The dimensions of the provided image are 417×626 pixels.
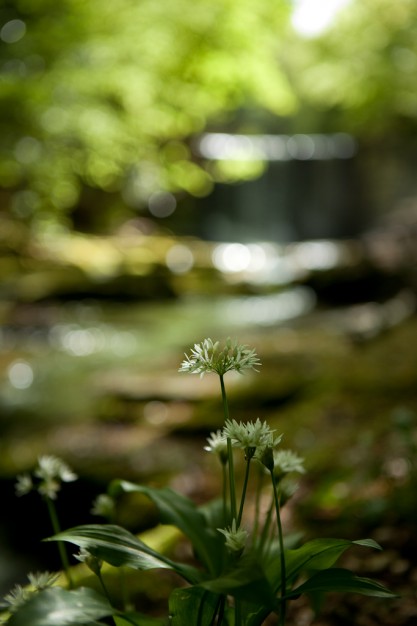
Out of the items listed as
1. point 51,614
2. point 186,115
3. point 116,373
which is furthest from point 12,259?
point 51,614

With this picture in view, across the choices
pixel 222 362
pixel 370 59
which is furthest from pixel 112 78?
pixel 370 59

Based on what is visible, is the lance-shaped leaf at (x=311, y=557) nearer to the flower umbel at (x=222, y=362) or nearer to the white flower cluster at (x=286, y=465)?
the white flower cluster at (x=286, y=465)

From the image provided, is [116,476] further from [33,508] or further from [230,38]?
[230,38]

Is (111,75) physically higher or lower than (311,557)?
higher

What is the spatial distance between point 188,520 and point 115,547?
465 mm

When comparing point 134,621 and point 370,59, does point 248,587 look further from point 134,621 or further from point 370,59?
point 370,59

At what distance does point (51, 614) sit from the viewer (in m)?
1.20

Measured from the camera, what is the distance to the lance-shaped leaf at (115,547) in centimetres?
145

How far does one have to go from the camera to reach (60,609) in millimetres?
1237

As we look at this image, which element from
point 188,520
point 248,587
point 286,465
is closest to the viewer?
point 248,587

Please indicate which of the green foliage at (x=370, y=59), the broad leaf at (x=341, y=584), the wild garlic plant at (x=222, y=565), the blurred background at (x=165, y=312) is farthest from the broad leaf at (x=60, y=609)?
the green foliage at (x=370, y=59)

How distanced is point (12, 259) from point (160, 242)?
464 centimetres

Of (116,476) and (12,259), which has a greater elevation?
(12,259)

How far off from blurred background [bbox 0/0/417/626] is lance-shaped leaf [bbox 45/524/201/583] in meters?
1.04
